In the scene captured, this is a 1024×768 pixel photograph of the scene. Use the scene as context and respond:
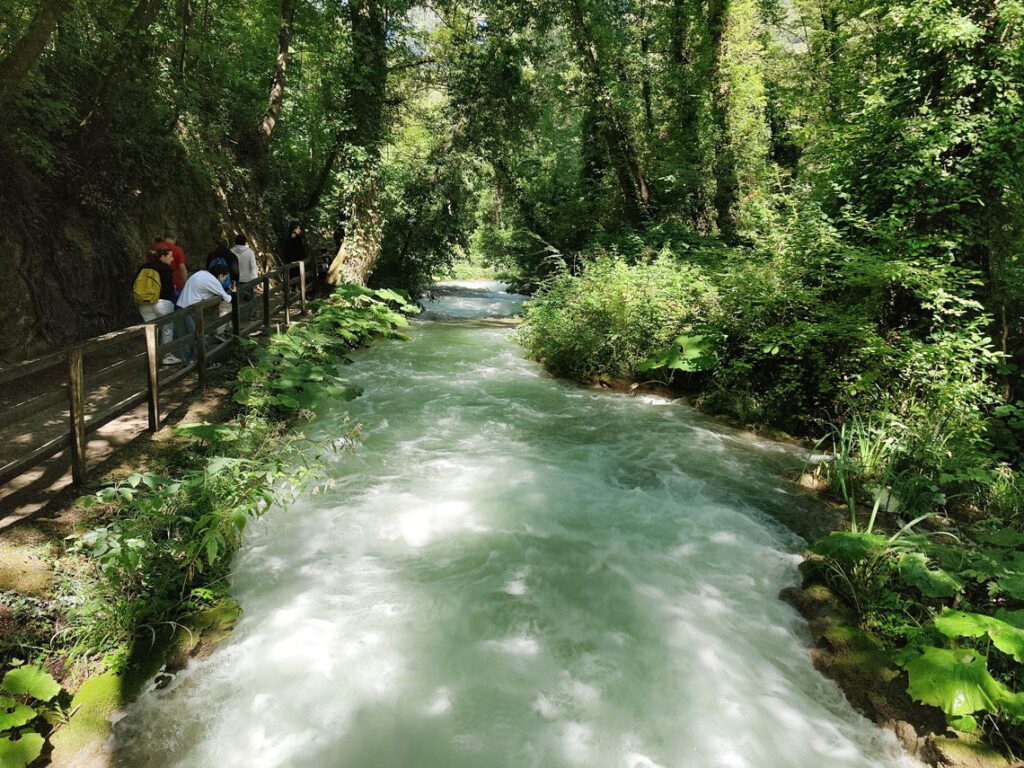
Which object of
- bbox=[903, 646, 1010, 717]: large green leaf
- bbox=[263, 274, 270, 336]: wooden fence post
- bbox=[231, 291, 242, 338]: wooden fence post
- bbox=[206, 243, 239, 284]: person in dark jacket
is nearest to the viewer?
bbox=[903, 646, 1010, 717]: large green leaf

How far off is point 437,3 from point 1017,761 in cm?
2119

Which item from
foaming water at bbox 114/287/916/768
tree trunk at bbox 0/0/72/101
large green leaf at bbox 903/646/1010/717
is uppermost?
tree trunk at bbox 0/0/72/101

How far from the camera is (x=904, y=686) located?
3.55 m

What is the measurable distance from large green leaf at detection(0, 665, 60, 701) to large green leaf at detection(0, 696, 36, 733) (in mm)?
55

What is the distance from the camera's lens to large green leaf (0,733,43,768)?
279cm

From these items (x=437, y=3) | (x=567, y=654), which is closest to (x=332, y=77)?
(x=437, y=3)

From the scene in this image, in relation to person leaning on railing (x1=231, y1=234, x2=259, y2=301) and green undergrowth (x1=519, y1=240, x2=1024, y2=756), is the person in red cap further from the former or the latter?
green undergrowth (x1=519, y1=240, x2=1024, y2=756)

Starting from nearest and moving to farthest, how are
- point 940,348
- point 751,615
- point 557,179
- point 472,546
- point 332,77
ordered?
point 751,615, point 472,546, point 940,348, point 332,77, point 557,179

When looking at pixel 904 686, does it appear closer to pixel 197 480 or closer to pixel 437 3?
pixel 197 480

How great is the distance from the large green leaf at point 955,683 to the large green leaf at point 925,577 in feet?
2.06

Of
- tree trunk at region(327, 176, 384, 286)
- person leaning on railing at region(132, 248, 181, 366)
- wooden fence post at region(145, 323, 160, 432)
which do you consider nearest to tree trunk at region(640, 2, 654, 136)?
tree trunk at region(327, 176, 384, 286)

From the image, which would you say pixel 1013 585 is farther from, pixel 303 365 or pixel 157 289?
pixel 157 289

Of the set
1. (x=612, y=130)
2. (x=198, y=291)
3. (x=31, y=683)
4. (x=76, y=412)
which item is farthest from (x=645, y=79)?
(x=31, y=683)

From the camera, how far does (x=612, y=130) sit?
18125 mm
